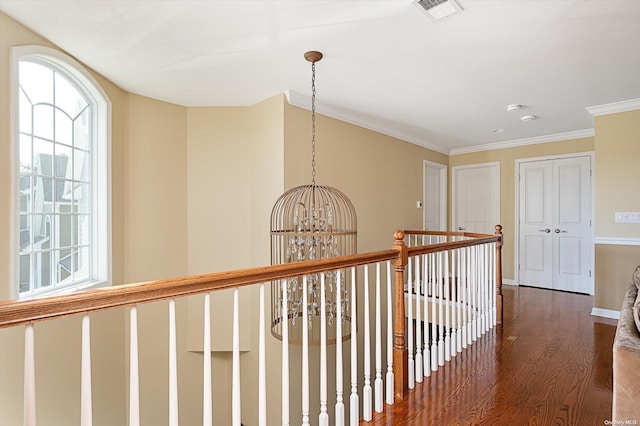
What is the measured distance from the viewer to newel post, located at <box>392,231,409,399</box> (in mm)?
2164

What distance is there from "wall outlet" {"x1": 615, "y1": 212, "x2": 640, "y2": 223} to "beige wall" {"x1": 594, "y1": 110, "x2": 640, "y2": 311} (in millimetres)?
34

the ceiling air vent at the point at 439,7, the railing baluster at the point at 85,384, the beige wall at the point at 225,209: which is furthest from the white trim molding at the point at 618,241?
the railing baluster at the point at 85,384

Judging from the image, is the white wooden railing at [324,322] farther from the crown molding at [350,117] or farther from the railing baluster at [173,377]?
the crown molding at [350,117]

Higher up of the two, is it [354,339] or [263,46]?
[263,46]

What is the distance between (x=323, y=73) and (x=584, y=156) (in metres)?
4.29

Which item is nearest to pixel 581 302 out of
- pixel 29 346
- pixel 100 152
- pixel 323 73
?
pixel 323 73

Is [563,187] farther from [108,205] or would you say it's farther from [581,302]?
[108,205]

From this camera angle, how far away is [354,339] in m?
1.95

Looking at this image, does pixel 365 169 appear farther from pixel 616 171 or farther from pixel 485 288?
pixel 616 171

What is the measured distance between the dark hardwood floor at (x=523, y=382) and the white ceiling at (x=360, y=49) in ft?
7.79

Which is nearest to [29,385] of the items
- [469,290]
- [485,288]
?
[469,290]

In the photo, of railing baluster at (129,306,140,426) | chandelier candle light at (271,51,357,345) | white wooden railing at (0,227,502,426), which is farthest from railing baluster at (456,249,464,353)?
railing baluster at (129,306,140,426)

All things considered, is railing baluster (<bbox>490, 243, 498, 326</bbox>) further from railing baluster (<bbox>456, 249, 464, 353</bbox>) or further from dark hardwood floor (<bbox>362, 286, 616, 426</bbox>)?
railing baluster (<bbox>456, 249, 464, 353</bbox>)

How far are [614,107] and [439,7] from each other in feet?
10.3
